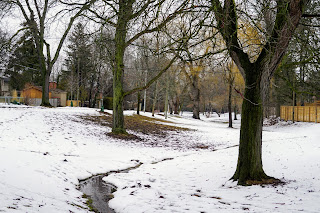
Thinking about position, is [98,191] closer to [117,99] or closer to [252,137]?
[252,137]

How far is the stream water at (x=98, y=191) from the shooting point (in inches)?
210

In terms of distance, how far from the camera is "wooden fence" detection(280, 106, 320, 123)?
26.3 metres

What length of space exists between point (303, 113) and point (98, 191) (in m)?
26.9

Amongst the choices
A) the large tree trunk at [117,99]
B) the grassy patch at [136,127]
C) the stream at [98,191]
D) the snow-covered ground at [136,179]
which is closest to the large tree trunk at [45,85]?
the grassy patch at [136,127]

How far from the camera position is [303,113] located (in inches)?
1104

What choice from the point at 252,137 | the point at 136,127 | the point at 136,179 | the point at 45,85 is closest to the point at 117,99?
the point at 136,127

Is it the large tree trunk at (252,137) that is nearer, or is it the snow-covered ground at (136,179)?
the snow-covered ground at (136,179)

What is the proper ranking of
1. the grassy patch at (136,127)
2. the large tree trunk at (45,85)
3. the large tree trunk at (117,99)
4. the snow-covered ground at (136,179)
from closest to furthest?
the snow-covered ground at (136,179) → the large tree trunk at (117,99) → the grassy patch at (136,127) → the large tree trunk at (45,85)

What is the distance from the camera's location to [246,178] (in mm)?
6035

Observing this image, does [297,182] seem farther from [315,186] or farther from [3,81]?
[3,81]

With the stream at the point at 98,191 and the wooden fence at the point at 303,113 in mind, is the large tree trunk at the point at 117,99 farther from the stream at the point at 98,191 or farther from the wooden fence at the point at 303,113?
the wooden fence at the point at 303,113

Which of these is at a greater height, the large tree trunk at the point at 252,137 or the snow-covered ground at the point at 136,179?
the large tree trunk at the point at 252,137

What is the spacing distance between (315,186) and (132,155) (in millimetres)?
7175

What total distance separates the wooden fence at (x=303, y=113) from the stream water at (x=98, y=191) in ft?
80.9
